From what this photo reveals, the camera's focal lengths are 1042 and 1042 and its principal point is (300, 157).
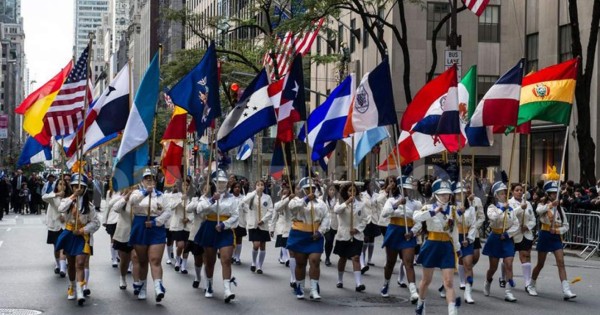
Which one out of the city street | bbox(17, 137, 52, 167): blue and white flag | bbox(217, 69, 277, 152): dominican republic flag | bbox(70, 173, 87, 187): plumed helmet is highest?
bbox(217, 69, 277, 152): dominican republic flag

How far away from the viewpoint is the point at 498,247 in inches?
616

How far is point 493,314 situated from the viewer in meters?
13.6

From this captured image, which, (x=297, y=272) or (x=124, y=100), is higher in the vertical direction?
(x=124, y=100)

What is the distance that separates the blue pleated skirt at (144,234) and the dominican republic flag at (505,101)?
5.55m

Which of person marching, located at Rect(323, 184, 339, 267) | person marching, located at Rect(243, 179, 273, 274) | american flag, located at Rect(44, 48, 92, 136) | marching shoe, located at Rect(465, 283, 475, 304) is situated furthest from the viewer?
person marching, located at Rect(243, 179, 273, 274)

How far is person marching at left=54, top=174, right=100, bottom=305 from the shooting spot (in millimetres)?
14211

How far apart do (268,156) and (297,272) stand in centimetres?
5148

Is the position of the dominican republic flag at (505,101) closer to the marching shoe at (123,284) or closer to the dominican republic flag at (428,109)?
the dominican republic flag at (428,109)

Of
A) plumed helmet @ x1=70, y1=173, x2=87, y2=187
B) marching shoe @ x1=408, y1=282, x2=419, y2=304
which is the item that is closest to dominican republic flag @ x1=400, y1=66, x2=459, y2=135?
marching shoe @ x1=408, y1=282, x2=419, y2=304

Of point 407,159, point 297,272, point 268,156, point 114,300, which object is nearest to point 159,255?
point 114,300

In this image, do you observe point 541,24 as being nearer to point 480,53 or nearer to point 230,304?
point 480,53

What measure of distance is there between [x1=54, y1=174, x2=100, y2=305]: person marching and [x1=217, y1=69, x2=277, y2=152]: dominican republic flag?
2.55 metres

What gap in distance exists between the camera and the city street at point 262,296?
547 inches

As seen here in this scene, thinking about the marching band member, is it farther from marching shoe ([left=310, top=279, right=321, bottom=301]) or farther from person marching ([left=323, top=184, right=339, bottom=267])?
marching shoe ([left=310, top=279, right=321, bottom=301])
